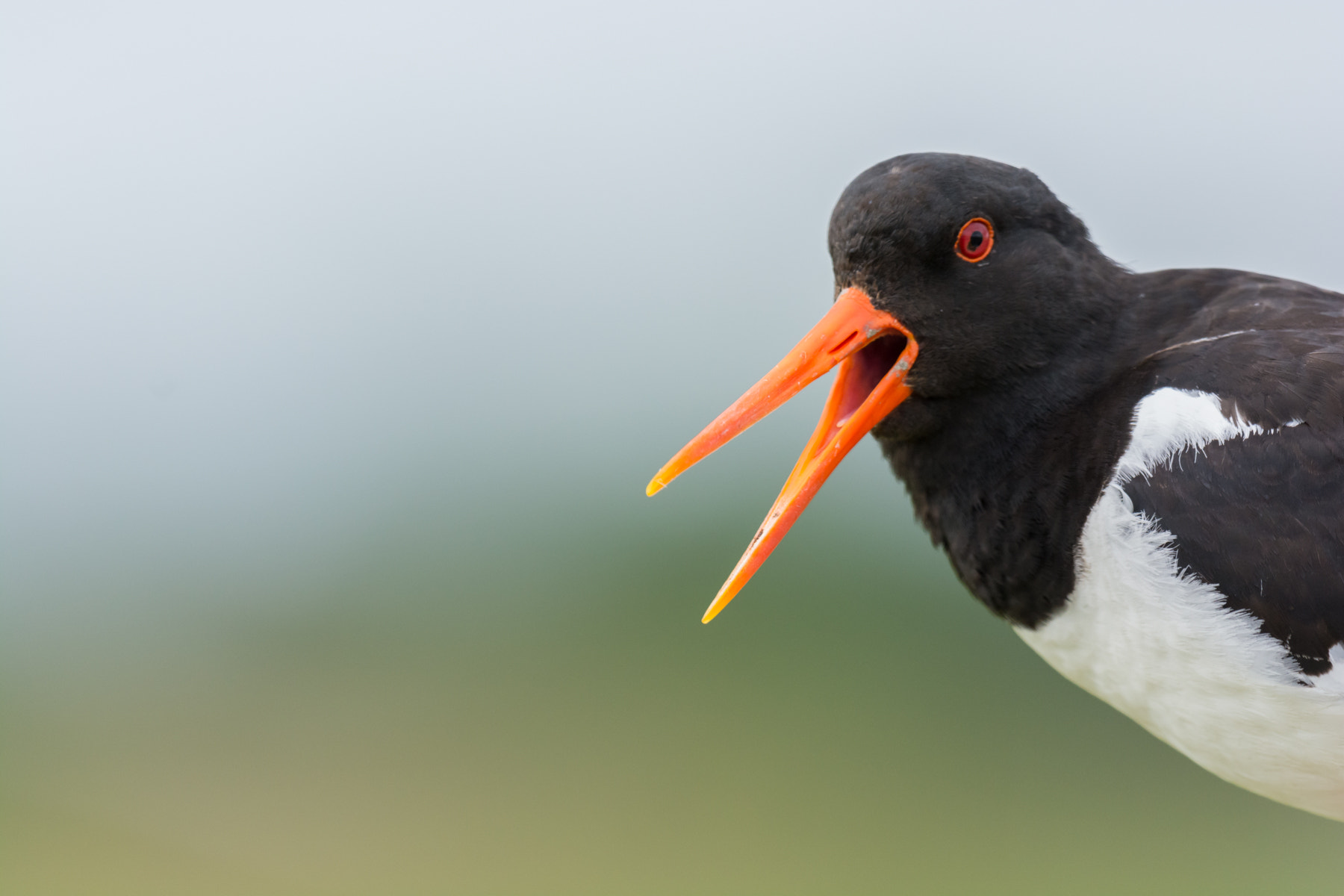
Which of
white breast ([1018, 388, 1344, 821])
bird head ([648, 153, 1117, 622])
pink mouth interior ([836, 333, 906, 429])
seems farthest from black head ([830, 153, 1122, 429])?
white breast ([1018, 388, 1344, 821])

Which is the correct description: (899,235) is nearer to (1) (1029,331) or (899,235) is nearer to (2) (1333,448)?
(1) (1029,331)

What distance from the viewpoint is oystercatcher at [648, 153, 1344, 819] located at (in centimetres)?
207

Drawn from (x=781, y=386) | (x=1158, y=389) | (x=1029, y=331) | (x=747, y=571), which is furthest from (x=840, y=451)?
(x=1158, y=389)

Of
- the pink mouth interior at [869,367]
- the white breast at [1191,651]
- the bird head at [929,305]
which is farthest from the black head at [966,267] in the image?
the white breast at [1191,651]

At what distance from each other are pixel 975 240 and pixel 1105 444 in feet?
1.63

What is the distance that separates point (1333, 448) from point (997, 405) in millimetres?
618

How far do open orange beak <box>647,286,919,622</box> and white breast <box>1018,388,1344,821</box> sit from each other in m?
0.50

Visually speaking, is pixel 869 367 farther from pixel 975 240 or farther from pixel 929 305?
pixel 975 240

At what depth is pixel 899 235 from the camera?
7.28 feet

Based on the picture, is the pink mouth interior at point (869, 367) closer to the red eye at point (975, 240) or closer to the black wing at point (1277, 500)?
the red eye at point (975, 240)

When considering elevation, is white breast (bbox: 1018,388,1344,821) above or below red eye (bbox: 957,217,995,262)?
below

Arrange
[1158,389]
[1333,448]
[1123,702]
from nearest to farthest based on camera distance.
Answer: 1. [1333,448]
2. [1158,389]
3. [1123,702]

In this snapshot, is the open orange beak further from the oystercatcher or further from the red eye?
the red eye

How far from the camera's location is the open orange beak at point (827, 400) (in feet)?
7.04
